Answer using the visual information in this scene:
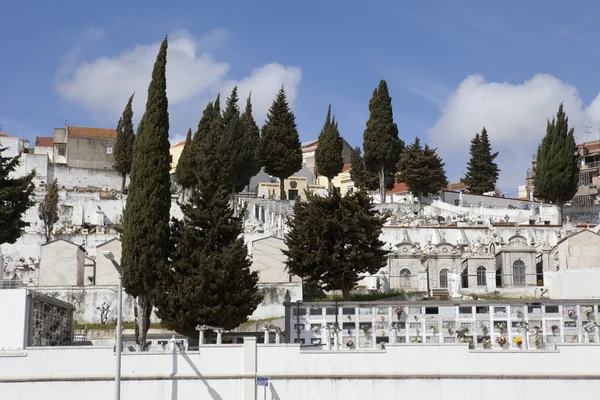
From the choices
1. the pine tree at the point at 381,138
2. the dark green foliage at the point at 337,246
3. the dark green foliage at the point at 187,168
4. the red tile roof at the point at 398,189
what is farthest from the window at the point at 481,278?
the red tile roof at the point at 398,189

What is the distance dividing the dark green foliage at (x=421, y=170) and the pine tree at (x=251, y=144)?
38.5 feet

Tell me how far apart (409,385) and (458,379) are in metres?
1.84

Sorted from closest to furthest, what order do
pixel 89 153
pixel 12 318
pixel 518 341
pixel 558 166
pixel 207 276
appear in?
pixel 12 318 < pixel 518 341 < pixel 207 276 < pixel 558 166 < pixel 89 153

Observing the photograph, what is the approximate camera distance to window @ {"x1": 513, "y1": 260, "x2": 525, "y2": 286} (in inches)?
1912

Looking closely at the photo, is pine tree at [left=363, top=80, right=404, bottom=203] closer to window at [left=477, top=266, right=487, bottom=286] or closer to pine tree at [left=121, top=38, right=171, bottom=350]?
window at [left=477, top=266, right=487, bottom=286]

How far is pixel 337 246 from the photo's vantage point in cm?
4141

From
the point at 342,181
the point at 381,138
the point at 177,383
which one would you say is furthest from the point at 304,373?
the point at 342,181

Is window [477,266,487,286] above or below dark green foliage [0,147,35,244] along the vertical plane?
below

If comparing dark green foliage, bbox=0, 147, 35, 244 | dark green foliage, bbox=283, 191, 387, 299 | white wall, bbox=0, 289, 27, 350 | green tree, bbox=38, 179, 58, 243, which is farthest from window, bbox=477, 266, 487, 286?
green tree, bbox=38, 179, 58, 243

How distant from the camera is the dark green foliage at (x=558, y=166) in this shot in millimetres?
62500

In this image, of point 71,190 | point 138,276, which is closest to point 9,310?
point 138,276

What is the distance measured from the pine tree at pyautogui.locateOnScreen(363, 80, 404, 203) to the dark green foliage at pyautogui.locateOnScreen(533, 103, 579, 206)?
12.3m

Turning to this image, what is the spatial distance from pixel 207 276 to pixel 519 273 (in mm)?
20771

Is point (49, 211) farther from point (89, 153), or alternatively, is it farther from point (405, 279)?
point (405, 279)
